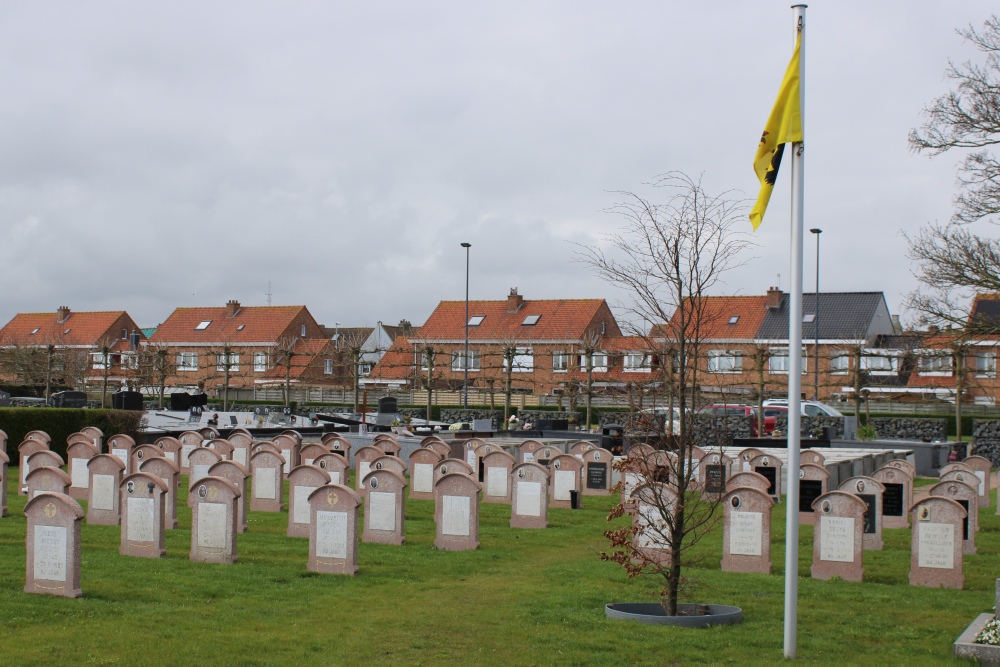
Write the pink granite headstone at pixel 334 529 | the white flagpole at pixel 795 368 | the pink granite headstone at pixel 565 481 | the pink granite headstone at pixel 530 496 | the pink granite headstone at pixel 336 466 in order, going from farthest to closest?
the pink granite headstone at pixel 565 481, the pink granite headstone at pixel 336 466, the pink granite headstone at pixel 530 496, the pink granite headstone at pixel 334 529, the white flagpole at pixel 795 368

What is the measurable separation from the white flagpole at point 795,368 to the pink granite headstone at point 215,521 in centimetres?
698

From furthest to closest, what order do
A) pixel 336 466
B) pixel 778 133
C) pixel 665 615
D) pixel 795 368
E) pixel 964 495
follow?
pixel 336 466, pixel 964 495, pixel 665 615, pixel 778 133, pixel 795 368

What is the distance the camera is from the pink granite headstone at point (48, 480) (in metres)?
13.7

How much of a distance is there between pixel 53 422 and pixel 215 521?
17059 mm

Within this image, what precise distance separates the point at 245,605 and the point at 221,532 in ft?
7.88

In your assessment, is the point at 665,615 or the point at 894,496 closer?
the point at 665,615

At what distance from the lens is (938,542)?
12555mm

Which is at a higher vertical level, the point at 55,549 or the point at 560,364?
the point at 560,364

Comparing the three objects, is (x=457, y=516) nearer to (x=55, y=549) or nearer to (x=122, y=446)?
(x=55, y=549)

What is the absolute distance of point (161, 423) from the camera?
114ft

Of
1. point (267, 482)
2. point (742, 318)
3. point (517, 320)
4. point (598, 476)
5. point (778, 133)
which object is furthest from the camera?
point (517, 320)

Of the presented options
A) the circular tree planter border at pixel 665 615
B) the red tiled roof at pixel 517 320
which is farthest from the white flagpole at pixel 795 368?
the red tiled roof at pixel 517 320

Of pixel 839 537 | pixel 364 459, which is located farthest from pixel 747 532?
pixel 364 459

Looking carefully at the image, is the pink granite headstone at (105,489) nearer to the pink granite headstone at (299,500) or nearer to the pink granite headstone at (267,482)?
the pink granite headstone at (267,482)
